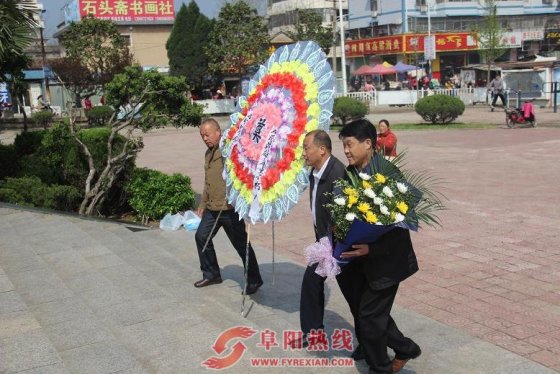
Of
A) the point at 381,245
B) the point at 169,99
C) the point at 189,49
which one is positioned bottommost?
the point at 381,245

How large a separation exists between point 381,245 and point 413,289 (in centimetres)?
222

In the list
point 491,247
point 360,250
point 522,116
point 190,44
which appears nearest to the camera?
point 360,250

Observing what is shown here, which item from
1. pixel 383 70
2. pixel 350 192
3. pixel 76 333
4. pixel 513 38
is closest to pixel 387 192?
pixel 350 192

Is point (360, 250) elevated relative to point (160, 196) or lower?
elevated

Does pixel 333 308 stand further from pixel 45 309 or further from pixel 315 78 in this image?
pixel 45 309

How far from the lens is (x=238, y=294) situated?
5504 millimetres

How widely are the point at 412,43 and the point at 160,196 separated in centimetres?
3777

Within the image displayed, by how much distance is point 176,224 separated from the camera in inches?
330

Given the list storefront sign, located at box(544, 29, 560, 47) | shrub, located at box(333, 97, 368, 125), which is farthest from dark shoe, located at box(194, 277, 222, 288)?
storefront sign, located at box(544, 29, 560, 47)

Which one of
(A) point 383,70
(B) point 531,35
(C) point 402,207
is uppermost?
(B) point 531,35

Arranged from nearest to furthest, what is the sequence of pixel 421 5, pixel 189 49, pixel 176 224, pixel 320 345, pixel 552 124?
pixel 320 345 → pixel 176 224 → pixel 552 124 → pixel 189 49 → pixel 421 5

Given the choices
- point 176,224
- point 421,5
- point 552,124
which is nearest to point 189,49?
point 421,5

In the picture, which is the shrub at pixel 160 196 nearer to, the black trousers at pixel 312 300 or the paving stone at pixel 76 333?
the paving stone at pixel 76 333

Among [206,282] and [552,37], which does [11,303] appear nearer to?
[206,282]
